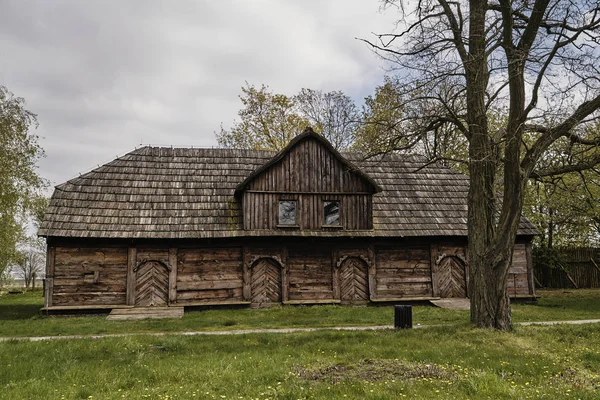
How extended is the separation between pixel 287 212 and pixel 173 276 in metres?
5.23

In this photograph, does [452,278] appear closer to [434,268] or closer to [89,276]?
[434,268]

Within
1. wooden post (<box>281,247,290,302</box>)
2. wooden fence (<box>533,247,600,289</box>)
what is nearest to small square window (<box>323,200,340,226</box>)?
wooden post (<box>281,247,290,302</box>)

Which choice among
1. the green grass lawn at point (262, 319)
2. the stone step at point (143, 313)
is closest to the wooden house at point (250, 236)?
the stone step at point (143, 313)

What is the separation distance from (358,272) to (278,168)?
556 cm

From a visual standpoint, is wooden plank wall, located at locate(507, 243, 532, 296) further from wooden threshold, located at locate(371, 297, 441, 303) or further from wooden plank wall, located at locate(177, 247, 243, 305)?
wooden plank wall, located at locate(177, 247, 243, 305)

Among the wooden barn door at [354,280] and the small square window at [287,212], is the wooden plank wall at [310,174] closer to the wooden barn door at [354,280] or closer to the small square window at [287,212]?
the small square window at [287,212]

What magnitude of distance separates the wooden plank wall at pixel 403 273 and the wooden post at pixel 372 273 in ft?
0.38

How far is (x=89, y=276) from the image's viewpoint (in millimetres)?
17734

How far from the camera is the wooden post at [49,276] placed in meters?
17.2

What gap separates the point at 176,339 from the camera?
10.3m

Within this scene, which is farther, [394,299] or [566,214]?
[566,214]

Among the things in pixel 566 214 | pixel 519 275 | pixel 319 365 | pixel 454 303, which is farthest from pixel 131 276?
pixel 566 214

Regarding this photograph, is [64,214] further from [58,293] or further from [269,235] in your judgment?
[269,235]

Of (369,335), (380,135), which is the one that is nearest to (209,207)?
(380,135)
